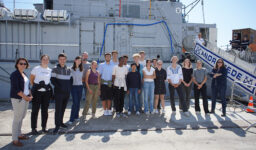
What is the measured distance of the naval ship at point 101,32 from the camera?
853 centimetres

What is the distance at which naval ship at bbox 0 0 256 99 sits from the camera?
28.0 feet

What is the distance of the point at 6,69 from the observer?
8.15 m

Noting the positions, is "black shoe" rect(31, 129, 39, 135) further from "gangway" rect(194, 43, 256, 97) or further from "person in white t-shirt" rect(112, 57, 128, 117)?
"gangway" rect(194, 43, 256, 97)

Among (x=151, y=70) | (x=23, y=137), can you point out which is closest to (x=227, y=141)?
(x=151, y=70)

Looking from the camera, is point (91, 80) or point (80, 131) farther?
point (91, 80)

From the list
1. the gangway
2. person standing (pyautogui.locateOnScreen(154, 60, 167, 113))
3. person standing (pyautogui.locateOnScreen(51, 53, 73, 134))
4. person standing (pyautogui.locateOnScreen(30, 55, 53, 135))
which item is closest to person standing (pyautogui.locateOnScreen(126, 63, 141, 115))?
person standing (pyautogui.locateOnScreen(154, 60, 167, 113))

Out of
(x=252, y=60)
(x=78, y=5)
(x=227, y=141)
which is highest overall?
(x=78, y=5)

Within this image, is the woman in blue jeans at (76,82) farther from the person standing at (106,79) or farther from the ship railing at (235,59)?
the ship railing at (235,59)

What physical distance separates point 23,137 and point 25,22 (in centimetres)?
701

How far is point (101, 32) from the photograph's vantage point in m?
9.35

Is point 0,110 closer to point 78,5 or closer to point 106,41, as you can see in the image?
point 106,41

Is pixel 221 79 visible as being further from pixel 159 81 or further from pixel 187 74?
pixel 159 81

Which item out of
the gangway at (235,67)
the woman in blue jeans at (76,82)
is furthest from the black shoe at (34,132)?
the gangway at (235,67)

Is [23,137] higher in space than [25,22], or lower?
lower
